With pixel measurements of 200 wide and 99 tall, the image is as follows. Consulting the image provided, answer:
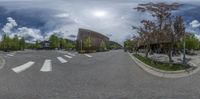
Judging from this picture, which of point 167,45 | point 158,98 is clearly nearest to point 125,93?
point 158,98

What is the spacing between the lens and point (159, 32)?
2789 cm

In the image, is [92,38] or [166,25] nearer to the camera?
[166,25]

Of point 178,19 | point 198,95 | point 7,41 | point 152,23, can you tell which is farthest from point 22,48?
point 198,95

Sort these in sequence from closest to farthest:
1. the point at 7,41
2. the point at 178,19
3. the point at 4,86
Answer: the point at 4,86, the point at 178,19, the point at 7,41

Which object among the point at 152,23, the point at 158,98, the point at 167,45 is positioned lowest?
the point at 158,98

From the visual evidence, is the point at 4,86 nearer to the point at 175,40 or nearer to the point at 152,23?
the point at 175,40

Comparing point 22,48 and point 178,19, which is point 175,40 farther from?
point 22,48

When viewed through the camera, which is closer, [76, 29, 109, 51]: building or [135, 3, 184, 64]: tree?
[135, 3, 184, 64]: tree

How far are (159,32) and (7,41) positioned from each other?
48.5 metres

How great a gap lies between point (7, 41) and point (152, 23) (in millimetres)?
47058

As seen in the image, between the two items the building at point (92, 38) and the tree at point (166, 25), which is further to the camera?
the building at point (92, 38)

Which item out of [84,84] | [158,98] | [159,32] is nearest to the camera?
[158,98]

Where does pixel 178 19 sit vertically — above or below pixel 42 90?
above

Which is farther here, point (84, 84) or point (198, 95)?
point (84, 84)
